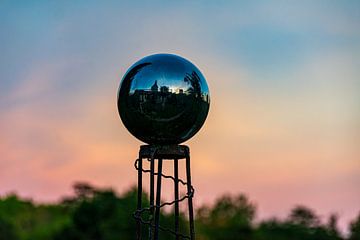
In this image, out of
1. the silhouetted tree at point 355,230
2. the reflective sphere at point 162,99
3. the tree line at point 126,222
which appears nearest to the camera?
the reflective sphere at point 162,99

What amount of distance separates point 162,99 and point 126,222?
37603 millimetres

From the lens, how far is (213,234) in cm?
5653

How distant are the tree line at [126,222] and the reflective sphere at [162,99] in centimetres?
3144

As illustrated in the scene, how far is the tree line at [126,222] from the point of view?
45.4m

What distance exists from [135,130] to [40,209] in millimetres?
74776

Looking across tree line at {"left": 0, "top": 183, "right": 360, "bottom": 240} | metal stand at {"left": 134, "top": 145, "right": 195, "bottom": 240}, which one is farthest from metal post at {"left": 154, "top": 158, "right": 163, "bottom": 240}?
tree line at {"left": 0, "top": 183, "right": 360, "bottom": 240}

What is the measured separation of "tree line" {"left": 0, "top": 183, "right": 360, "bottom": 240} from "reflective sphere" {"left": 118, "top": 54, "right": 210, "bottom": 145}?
1238 inches

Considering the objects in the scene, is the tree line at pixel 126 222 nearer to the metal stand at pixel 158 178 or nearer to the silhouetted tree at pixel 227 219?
the silhouetted tree at pixel 227 219

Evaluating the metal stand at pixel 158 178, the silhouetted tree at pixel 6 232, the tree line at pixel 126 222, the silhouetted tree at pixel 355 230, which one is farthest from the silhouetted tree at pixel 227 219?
the metal stand at pixel 158 178

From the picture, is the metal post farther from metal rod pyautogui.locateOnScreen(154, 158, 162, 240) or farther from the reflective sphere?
the reflective sphere

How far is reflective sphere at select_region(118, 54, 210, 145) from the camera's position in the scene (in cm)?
815

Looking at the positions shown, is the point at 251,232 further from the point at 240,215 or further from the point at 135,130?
the point at 135,130

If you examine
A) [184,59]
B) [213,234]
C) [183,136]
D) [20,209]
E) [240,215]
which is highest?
[20,209]

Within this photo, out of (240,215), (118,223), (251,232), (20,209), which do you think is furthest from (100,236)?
(20,209)
